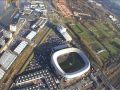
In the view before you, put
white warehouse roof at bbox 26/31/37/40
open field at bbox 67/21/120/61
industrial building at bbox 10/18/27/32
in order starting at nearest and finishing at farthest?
white warehouse roof at bbox 26/31/37/40 < industrial building at bbox 10/18/27/32 < open field at bbox 67/21/120/61

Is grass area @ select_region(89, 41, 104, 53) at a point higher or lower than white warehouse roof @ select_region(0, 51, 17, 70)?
lower

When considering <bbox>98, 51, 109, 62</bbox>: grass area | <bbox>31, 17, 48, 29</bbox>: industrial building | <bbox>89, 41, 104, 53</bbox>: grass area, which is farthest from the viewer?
<bbox>31, 17, 48, 29</bbox>: industrial building

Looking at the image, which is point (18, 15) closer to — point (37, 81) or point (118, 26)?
point (37, 81)

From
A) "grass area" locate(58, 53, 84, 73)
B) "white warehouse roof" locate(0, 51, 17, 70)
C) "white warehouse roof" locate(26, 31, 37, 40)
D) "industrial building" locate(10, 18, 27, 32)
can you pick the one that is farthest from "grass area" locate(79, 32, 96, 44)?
"white warehouse roof" locate(0, 51, 17, 70)

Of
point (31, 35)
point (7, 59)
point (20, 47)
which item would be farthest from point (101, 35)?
point (7, 59)

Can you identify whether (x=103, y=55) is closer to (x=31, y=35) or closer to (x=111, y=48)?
(x=111, y=48)

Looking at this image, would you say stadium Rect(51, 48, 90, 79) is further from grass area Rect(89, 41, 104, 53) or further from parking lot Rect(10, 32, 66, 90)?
grass area Rect(89, 41, 104, 53)

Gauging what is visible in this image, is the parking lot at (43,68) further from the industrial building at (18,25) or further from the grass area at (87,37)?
the industrial building at (18,25)
